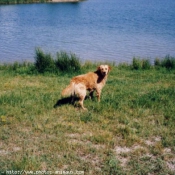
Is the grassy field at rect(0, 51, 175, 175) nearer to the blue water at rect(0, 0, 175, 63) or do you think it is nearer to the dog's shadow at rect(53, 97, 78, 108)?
the dog's shadow at rect(53, 97, 78, 108)

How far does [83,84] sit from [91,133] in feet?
6.84

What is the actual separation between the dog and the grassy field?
0.44 meters

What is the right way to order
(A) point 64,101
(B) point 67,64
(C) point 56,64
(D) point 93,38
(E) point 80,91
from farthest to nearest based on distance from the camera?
(D) point 93,38, (C) point 56,64, (B) point 67,64, (A) point 64,101, (E) point 80,91

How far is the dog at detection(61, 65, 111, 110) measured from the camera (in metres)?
7.93

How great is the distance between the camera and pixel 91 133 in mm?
6578

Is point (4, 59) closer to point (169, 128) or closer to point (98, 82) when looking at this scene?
point (98, 82)

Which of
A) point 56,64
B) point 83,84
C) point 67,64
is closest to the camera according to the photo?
point 83,84

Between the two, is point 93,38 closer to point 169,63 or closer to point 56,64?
point 169,63

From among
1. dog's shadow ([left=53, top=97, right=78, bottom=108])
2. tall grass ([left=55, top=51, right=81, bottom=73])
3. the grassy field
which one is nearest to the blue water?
tall grass ([left=55, top=51, right=81, bottom=73])

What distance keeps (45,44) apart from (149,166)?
2406 cm

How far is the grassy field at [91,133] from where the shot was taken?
5234 mm

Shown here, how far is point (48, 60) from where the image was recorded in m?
15.1

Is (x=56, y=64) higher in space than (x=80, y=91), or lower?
lower

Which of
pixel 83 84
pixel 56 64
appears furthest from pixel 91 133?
pixel 56 64
